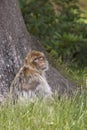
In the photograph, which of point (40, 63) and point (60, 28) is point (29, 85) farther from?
point (60, 28)

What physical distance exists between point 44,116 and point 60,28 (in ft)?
23.9

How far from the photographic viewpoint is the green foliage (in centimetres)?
1327

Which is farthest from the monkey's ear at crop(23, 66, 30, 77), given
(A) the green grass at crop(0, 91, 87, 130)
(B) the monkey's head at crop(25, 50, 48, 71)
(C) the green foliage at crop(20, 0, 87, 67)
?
(C) the green foliage at crop(20, 0, 87, 67)

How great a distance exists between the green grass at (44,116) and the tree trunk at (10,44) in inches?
40.7

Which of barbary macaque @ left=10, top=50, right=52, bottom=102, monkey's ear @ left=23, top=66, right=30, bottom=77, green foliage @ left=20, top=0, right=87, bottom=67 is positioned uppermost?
monkey's ear @ left=23, top=66, right=30, bottom=77

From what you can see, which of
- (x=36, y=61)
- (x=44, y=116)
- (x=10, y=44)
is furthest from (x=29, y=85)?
(x=10, y=44)

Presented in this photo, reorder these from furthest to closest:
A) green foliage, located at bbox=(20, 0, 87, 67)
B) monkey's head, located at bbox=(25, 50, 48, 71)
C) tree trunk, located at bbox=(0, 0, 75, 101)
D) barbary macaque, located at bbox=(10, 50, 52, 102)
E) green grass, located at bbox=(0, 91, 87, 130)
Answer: green foliage, located at bbox=(20, 0, 87, 67) → tree trunk, located at bbox=(0, 0, 75, 101) → monkey's head, located at bbox=(25, 50, 48, 71) → barbary macaque, located at bbox=(10, 50, 52, 102) → green grass, located at bbox=(0, 91, 87, 130)

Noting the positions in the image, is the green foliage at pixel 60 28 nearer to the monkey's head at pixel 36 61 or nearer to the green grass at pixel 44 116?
the monkey's head at pixel 36 61

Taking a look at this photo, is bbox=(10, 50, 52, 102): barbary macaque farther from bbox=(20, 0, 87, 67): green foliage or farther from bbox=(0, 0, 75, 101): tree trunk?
bbox=(20, 0, 87, 67): green foliage

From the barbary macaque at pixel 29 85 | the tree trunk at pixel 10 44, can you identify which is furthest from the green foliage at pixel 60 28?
the barbary macaque at pixel 29 85

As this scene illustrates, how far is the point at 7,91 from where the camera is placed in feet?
28.0

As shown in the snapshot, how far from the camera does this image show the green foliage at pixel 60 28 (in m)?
13.3

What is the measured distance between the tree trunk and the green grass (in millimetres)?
1033

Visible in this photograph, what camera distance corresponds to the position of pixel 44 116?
6961 millimetres
